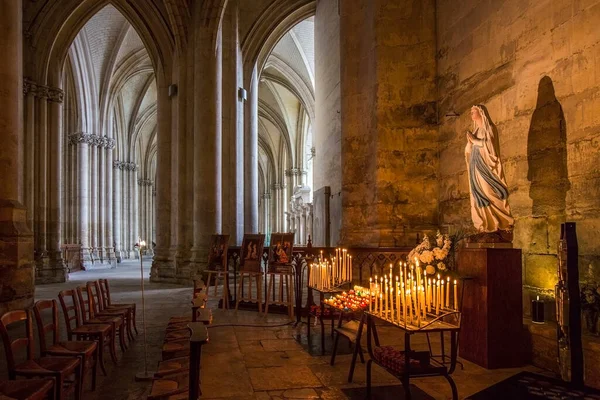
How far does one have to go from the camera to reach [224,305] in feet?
28.8

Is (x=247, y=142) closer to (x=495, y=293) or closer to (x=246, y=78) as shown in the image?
(x=246, y=78)

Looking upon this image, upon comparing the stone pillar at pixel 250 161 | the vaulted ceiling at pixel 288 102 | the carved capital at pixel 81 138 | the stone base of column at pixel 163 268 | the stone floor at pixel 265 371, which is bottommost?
the stone floor at pixel 265 371

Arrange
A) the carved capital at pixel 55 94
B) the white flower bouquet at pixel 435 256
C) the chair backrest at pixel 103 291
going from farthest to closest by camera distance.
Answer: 1. the carved capital at pixel 55 94
2. the chair backrest at pixel 103 291
3. the white flower bouquet at pixel 435 256

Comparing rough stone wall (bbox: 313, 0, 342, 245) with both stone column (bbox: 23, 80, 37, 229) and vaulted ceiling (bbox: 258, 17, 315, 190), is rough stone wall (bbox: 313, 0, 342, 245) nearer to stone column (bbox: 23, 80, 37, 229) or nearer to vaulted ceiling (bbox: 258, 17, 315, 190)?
vaulted ceiling (bbox: 258, 17, 315, 190)

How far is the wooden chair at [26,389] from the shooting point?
2.85 meters

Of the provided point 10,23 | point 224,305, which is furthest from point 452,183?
point 10,23

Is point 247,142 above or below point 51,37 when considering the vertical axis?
below

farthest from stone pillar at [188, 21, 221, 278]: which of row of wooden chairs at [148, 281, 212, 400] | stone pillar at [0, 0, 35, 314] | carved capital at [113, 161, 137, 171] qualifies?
carved capital at [113, 161, 137, 171]

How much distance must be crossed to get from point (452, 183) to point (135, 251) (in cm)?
2770

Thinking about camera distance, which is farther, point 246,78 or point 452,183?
point 246,78

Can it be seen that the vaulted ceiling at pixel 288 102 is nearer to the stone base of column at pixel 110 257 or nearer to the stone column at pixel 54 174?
the stone column at pixel 54 174

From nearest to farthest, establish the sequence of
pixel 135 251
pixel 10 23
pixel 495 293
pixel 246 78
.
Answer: pixel 495 293 → pixel 10 23 → pixel 246 78 → pixel 135 251

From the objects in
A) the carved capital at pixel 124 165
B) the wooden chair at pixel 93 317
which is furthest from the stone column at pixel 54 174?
the carved capital at pixel 124 165

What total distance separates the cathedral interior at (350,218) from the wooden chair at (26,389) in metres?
0.02
